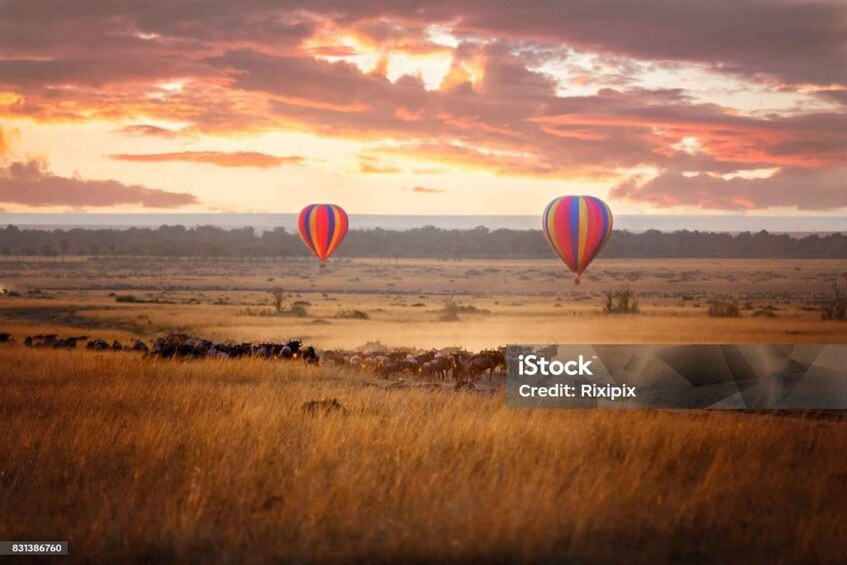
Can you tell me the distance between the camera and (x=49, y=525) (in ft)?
30.0

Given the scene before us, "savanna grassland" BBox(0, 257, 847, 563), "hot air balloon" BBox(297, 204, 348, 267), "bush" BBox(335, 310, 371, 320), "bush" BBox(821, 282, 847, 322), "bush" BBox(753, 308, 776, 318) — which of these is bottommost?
"bush" BBox(335, 310, 371, 320)

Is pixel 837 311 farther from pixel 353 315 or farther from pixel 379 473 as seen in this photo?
pixel 379 473

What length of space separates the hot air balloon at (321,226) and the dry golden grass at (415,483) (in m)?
48.7

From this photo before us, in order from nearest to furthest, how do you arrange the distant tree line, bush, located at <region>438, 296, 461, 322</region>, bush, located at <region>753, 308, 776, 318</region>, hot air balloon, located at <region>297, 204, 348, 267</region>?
bush, located at <region>753, 308, 776, 318</region> < hot air balloon, located at <region>297, 204, 348, 267</region> < bush, located at <region>438, 296, 461, 322</region> < the distant tree line

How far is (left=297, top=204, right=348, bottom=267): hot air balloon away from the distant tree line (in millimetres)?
108903

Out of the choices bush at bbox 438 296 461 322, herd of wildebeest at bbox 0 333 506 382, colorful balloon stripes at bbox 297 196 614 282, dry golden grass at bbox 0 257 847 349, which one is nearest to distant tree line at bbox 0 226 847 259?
dry golden grass at bbox 0 257 847 349

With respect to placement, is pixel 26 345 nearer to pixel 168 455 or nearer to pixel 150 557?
pixel 168 455

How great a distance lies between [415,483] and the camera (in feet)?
31.9

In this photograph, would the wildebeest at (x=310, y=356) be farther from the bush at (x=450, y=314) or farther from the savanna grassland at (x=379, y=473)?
the bush at (x=450, y=314)

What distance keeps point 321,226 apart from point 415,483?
180 feet

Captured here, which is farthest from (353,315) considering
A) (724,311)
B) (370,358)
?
(370,358)

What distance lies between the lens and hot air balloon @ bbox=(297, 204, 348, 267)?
63.8 m

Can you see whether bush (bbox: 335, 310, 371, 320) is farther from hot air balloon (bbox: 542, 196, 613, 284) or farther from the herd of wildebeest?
the herd of wildebeest

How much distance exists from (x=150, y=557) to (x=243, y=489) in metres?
1.46
